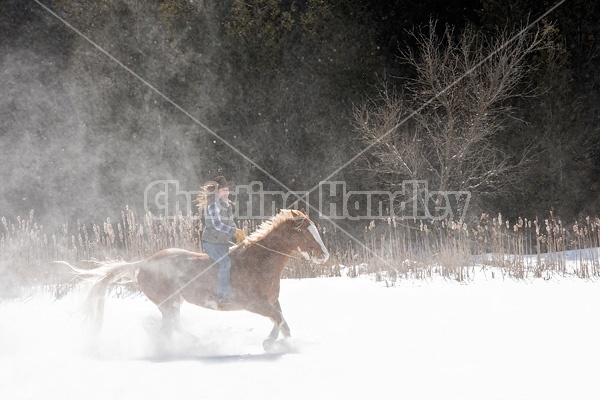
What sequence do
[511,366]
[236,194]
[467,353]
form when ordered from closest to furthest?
1. [511,366]
2. [467,353]
3. [236,194]

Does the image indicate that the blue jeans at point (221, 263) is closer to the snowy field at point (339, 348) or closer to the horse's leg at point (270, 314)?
the horse's leg at point (270, 314)

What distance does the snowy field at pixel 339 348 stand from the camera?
429 centimetres

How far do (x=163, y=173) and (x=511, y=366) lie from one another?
1255 cm

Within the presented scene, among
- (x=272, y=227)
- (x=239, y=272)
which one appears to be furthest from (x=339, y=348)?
(x=272, y=227)

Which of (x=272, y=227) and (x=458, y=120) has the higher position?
(x=458, y=120)

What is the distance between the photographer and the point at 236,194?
→ 14805 mm

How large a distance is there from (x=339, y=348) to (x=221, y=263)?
1.35m

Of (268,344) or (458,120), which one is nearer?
(268,344)

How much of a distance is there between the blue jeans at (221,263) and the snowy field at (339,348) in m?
0.58

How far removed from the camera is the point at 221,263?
5758 mm

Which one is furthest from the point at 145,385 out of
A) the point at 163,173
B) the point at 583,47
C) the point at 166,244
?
the point at 583,47

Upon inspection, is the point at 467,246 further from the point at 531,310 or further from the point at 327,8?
the point at 327,8

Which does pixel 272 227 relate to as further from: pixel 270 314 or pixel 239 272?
pixel 270 314

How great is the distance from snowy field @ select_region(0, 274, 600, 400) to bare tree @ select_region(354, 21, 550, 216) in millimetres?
5625
